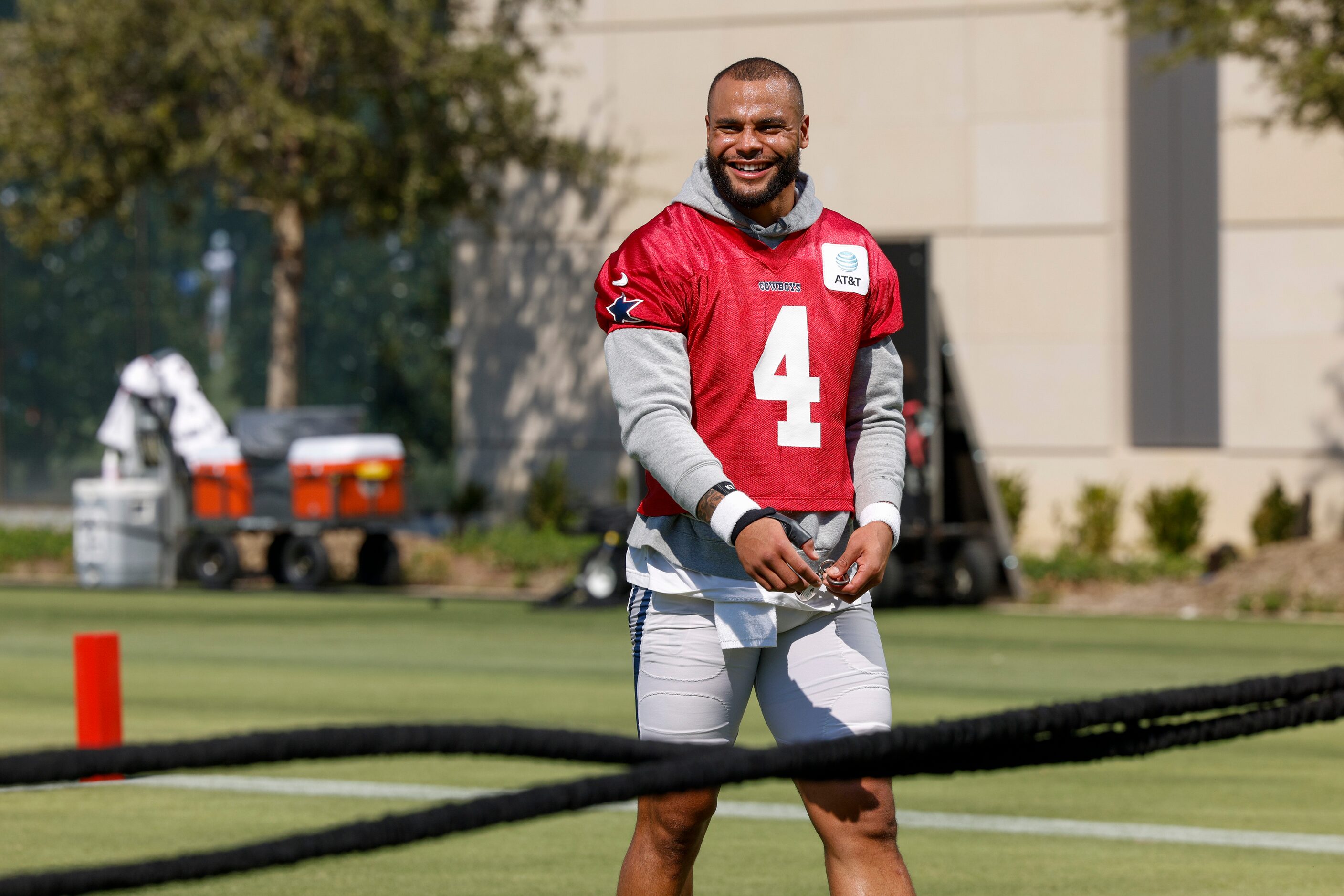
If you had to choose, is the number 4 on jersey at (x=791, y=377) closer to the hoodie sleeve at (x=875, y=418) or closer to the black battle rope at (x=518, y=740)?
the hoodie sleeve at (x=875, y=418)

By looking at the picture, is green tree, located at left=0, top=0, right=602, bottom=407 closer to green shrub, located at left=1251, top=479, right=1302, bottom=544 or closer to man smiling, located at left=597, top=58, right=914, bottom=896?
green shrub, located at left=1251, top=479, right=1302, bottom=544

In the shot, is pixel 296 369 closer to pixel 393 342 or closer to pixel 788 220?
pixel 393 342

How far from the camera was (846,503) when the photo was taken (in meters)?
4.23

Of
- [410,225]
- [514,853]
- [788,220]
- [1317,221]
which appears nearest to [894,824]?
[788,220]

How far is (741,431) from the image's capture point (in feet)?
13.5

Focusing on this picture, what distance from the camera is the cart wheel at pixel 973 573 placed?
60.7ft

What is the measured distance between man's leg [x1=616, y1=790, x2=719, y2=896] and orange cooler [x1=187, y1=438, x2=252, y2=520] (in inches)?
707

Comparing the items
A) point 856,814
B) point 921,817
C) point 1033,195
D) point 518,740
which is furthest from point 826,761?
point 1033,195

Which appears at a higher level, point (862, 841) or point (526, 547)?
point (862, 841)

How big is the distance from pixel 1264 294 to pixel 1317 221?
1069 millimetres

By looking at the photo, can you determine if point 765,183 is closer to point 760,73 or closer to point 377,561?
point 760,73

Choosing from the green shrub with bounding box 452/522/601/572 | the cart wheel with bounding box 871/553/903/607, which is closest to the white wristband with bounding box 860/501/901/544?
the cart wheel with bounding box 871/553/903/607

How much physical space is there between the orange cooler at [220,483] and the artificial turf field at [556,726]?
1925 millimetres

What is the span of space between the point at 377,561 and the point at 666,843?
58.9ft
